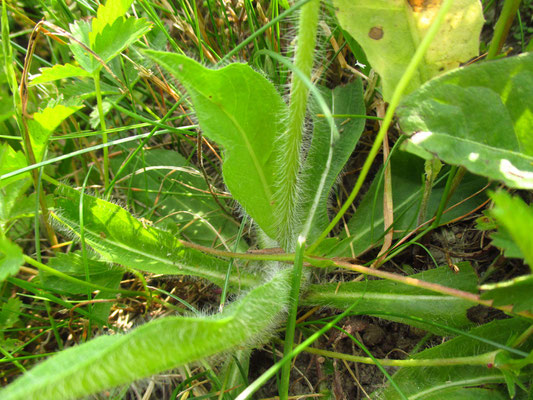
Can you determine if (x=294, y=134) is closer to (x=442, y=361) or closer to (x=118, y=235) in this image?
(x=118, y=235)

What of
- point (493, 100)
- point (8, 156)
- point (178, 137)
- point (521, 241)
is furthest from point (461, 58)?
point (8, 156)

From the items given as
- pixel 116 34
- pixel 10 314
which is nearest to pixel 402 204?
pixel 116 34

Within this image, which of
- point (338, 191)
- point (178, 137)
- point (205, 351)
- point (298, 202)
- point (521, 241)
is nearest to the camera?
point (521, 241)

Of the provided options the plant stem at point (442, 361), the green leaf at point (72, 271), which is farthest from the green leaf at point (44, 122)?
the plant stem at point (442, 361)

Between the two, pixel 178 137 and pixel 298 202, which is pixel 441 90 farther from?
pixel 178 137

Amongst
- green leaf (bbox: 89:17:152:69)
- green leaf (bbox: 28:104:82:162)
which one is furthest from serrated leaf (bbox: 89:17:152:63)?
green leaf (bbox: 28:104:82:162)

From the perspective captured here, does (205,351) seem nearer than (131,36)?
Yes
